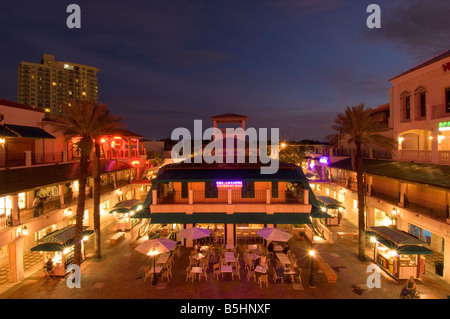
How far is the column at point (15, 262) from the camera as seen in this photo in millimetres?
15518

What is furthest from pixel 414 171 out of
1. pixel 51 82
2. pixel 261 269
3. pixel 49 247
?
pixel 51 82

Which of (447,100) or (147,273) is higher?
(447,100)

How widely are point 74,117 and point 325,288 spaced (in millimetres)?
20704

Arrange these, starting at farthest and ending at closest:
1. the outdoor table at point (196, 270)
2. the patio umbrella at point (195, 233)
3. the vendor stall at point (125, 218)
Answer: the vendor stall at point (125, 218) → the patio umbrella at point (195, 233) → the outdoor table at point (196, 270)

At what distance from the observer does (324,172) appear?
4266cm

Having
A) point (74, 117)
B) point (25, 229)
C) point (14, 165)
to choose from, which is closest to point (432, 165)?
point (74, 117)

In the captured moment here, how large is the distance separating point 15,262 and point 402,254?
82.5 ft

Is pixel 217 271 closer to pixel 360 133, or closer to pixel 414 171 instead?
pixel 360 133

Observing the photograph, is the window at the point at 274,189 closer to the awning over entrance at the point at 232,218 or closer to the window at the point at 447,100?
the awning over entrance at the point at 232,218

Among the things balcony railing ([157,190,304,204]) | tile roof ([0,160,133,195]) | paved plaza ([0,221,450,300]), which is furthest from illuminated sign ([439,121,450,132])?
tile roof ([0,160,133,195])

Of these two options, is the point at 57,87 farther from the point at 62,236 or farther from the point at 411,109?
the point at 411,109

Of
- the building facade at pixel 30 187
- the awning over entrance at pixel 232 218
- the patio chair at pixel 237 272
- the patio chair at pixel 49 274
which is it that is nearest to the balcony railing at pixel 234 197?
the awning over entrance at pixel 232 218

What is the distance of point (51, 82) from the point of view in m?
125

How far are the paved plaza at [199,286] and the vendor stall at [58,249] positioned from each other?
88cm
